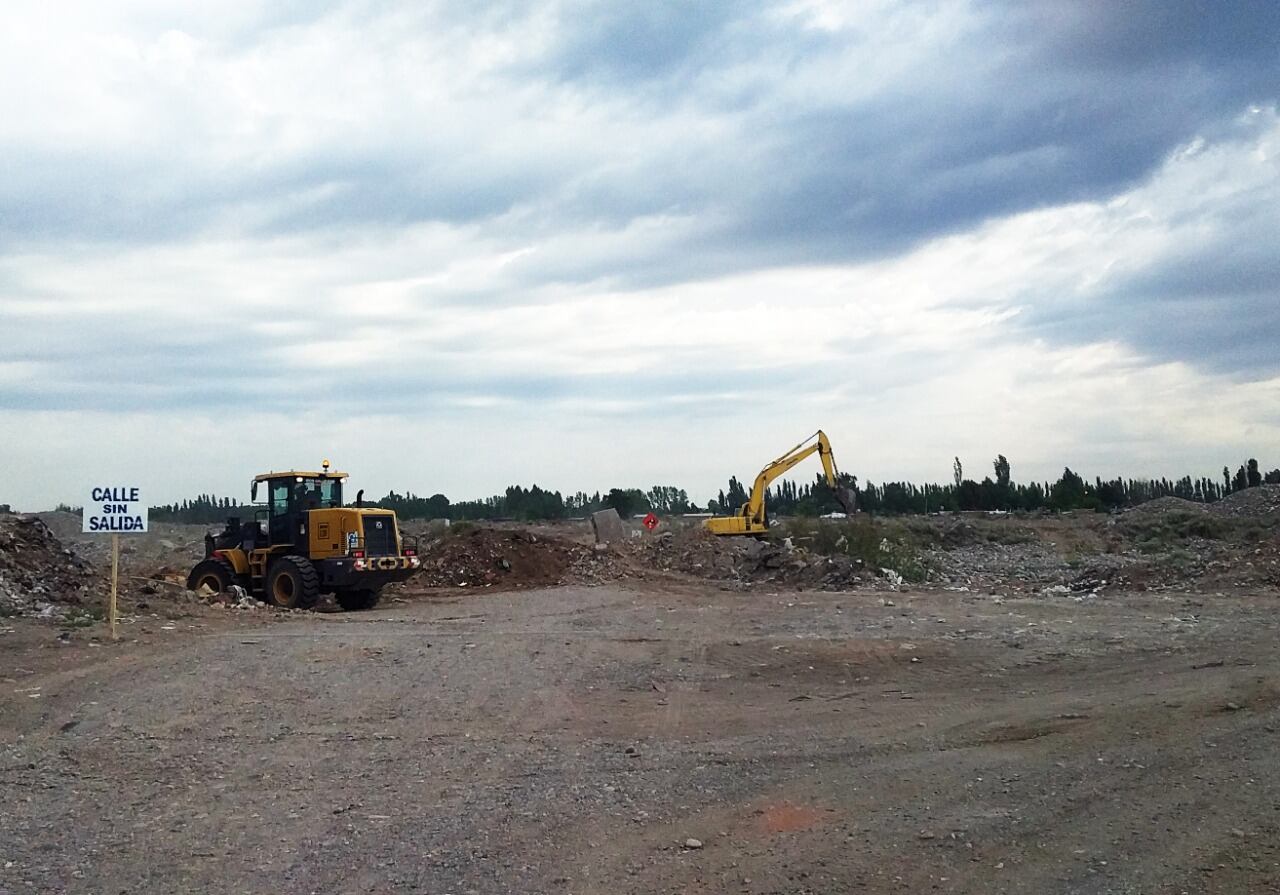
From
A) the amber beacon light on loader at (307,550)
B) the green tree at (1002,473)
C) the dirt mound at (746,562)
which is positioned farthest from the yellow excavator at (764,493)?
the green tree at (1002,473)

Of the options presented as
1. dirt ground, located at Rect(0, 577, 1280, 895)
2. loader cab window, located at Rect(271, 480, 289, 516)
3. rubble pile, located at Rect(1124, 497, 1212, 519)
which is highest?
loader cab window, located at Rect(271, 480, 289, 516)

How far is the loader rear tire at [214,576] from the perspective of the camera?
→ 24.7 meters

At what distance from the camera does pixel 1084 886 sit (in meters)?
5.86

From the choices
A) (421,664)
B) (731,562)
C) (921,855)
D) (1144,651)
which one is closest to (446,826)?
(921,855)

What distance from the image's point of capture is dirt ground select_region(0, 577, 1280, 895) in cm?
638

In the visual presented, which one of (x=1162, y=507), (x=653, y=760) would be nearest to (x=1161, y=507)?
(x=1162, y=507)

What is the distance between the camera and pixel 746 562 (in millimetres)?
31188

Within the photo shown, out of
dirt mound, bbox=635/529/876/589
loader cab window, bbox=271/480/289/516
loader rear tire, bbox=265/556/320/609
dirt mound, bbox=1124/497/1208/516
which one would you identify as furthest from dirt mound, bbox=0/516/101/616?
dirt mound, bbox=1124/497/1208/516

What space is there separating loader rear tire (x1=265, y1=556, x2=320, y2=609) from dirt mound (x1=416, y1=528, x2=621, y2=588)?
24.6 feet

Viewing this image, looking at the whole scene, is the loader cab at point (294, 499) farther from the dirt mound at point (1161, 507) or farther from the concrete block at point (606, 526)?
the dirt mound at point (1161, 507)

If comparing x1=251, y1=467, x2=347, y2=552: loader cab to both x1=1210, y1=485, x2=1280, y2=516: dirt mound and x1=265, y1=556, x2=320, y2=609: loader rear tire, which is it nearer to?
x1=265, y1=556, x2=320, y2=609: loader rear tire

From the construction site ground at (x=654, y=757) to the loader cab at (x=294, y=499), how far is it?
6.95m

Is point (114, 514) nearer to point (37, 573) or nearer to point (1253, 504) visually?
point (37, 573)

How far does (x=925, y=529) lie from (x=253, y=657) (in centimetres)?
3689
